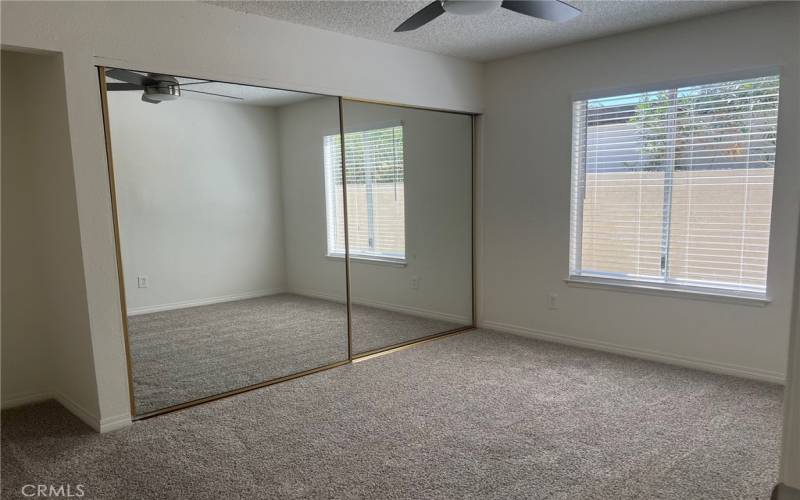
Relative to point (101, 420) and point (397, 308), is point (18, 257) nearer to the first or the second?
point (101, 420)

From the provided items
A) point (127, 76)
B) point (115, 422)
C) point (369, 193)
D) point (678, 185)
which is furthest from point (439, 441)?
point (127, 76)

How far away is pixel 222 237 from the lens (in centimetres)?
369

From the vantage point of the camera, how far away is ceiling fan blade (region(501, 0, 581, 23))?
267 centimetres

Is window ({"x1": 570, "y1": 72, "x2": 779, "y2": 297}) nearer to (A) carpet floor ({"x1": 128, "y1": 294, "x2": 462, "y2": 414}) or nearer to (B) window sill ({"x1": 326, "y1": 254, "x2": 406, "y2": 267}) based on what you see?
(B) window sill ({"x1": 326, "y1": 254, "x2": 406, "y2": 267})

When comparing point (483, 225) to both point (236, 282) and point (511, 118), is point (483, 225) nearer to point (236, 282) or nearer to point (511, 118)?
point (511, 118)

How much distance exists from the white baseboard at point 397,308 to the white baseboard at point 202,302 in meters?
0.22

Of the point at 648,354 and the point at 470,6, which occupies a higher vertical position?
the point at 470,6

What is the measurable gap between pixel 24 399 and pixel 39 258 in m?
0.93

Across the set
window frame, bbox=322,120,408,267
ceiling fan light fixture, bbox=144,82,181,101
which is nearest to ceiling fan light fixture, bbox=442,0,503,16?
window frame, bbox=322,120,408,267

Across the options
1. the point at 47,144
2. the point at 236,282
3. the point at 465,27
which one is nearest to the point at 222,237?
the point at 236,282

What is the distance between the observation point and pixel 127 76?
2986 mm

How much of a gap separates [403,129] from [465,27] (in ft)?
3.34

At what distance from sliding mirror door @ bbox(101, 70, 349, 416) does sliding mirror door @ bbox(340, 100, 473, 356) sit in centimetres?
19

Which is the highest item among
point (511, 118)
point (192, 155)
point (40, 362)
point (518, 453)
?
point (511, 118)
